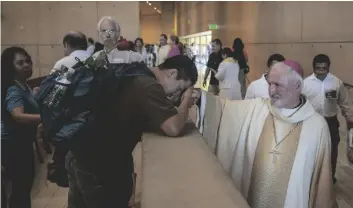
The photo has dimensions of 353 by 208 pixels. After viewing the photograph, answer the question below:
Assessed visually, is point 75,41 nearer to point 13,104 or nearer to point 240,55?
point 13,104

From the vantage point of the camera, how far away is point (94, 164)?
2418 millimetres

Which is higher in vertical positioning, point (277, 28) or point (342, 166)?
point (277, 28)

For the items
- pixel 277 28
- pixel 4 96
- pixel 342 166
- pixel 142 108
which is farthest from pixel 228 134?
pixel 277 28

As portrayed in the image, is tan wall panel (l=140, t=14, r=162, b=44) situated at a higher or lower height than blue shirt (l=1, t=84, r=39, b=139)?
higher

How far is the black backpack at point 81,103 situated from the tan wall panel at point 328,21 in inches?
245

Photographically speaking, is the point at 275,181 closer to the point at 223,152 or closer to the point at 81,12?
the point at 223,152

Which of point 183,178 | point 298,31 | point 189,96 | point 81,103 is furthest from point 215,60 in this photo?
point 183,178

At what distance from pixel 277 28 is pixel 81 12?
5089 mm

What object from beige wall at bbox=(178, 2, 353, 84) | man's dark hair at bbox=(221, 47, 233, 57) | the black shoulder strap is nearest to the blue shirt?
the black shoulder strap

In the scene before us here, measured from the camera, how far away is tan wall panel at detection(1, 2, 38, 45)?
463 inches

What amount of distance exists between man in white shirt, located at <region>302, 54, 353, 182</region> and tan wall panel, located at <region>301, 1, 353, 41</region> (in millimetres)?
2339

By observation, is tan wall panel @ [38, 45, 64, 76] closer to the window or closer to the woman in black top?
the woman in black top

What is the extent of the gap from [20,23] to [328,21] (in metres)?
7.71

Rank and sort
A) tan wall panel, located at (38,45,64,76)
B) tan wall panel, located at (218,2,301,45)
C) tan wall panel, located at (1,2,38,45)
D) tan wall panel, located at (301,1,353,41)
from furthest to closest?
1. tan wall panel, located at (38,45,64,76)
2. tan wall panel, located at (1,2,38,45)
3. tan wall panel, located at (218,2,301,45)
4. tan wall panel, located at (301,1,353,41)
